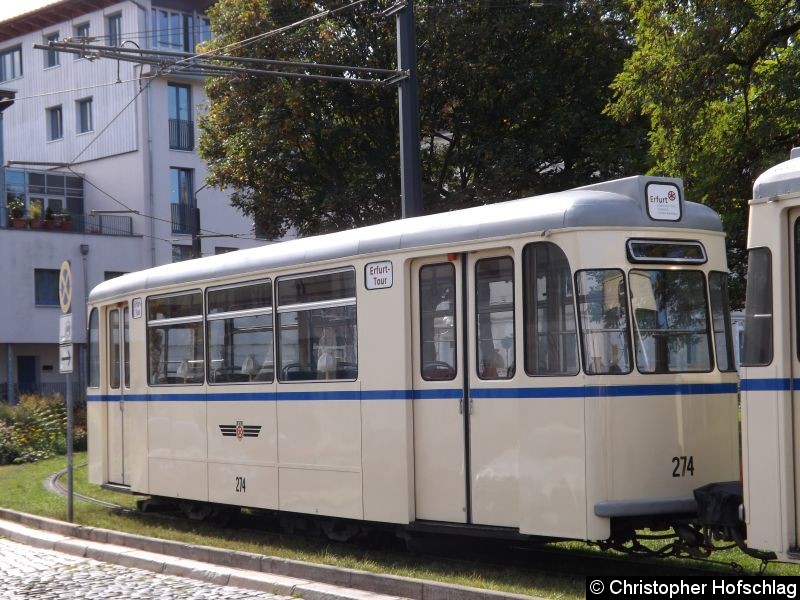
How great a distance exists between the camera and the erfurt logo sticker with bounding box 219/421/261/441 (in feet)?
43.3

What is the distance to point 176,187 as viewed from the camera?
156 feet

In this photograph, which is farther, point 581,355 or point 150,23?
point 150,23

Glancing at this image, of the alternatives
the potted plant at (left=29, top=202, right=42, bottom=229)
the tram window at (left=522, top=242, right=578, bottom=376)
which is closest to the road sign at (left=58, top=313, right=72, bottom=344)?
the tram window at (left=522, top=242, right=578, bottom=376)

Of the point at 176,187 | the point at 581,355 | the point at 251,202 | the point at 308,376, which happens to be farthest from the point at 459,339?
the point at 176,187

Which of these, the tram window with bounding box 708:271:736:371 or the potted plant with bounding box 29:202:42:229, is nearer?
the tram window with bounding box 708:271:736:371

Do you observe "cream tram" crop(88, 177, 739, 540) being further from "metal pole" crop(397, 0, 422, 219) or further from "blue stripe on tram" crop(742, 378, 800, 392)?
"metal pole" crop(397, 0, 422, 219)

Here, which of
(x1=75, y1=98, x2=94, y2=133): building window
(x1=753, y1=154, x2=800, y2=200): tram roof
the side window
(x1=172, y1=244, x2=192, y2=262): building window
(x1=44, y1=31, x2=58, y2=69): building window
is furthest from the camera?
(x1=44, y1=31, x2=58, y2=69): building window

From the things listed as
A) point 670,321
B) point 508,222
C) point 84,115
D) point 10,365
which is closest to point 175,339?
point 508,222

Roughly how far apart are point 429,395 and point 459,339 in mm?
610

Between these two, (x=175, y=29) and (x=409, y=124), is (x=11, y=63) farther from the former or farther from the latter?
(x=409, y=124)

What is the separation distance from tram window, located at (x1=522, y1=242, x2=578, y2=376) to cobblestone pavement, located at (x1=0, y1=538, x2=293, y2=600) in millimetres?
2905

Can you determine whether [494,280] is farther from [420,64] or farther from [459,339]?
[420,64]

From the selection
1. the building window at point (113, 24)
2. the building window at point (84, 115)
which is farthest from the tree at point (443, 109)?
the building window at point (84, 115)

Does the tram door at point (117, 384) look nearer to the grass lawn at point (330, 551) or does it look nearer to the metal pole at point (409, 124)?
the grass lawn at point (330, 551)
